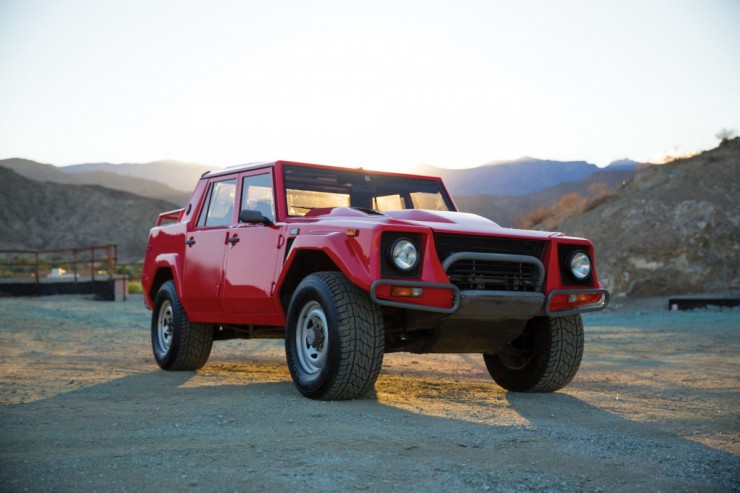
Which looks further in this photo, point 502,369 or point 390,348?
point 502,369

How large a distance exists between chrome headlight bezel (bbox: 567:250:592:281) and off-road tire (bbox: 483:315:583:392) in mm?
473

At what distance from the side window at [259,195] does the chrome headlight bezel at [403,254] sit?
1.74 meters

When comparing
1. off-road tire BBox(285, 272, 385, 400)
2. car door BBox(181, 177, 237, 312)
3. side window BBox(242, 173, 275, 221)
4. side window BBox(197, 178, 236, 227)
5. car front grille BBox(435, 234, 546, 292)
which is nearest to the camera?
off-road tire BBox(285, 272, 385, 400)

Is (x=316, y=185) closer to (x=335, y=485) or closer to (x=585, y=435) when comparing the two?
(x=585, y=435)

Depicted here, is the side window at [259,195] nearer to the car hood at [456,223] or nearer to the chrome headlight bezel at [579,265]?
the car hood at [456,223]

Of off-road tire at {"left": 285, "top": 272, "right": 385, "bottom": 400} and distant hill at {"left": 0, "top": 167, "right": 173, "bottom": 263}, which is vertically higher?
distant hill at {"left": 0, "top": 167, "right": 173, "bottom": 263}

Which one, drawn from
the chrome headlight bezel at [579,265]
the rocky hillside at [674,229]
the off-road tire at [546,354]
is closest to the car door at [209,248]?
the off-road tire at [546,354]

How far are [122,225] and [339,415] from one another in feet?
279

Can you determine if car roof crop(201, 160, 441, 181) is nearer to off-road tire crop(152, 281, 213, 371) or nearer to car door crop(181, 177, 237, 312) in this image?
car door crop(181, 177, 237, 312)

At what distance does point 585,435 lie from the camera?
518cm

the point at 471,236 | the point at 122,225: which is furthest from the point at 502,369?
the point at 122,225

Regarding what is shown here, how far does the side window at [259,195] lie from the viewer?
7.57m

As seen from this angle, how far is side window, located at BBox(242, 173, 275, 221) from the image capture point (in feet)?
24.8

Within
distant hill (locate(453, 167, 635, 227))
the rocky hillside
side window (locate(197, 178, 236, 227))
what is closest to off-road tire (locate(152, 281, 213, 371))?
side window (locate(197, 178, 236, 227))
